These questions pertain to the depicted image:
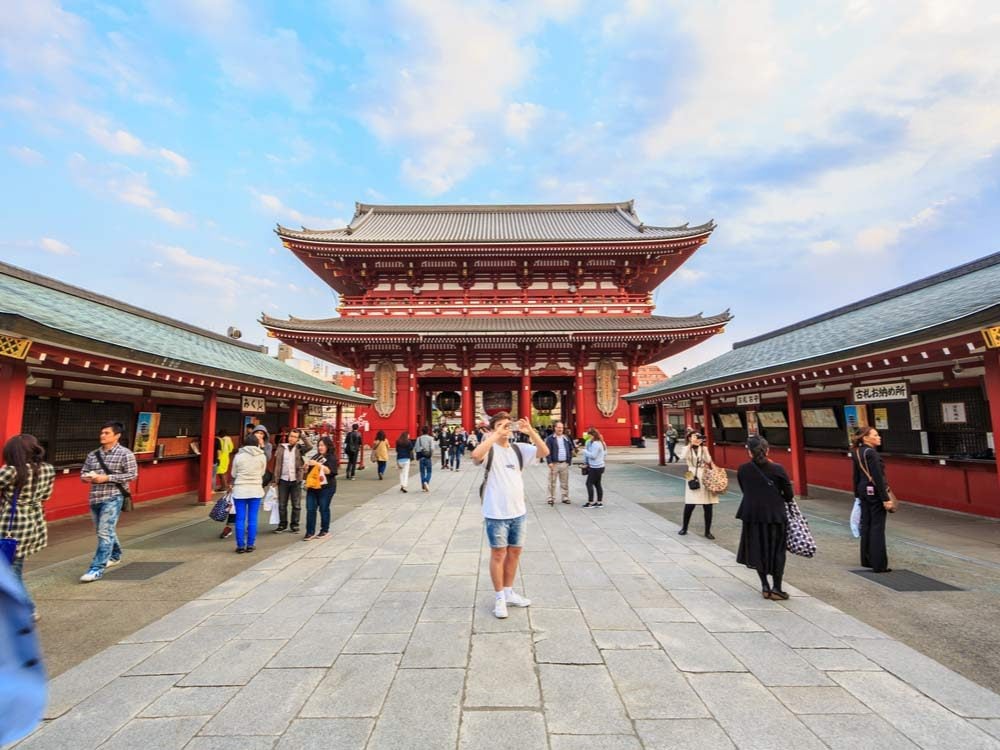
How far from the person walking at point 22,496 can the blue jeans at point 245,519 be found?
2.07 metres

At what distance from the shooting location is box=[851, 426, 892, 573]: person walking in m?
4.86

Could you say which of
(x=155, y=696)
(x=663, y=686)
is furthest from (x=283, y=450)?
(x=663, y=686)

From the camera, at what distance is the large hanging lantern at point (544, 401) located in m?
24.6

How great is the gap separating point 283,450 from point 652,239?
19418 millimetres

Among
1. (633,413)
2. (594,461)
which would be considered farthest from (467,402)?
(594,461)

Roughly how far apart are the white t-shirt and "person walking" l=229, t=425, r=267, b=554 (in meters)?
3.61

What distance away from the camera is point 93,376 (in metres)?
7.99

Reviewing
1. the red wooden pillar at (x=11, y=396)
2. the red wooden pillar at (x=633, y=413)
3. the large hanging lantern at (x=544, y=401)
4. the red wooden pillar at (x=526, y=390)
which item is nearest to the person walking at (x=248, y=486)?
the red wooden pillar at (x=11, y=396)

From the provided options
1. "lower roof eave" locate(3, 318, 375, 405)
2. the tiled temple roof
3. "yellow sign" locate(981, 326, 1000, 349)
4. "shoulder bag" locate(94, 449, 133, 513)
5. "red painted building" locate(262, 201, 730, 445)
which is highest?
the tiled temple roof

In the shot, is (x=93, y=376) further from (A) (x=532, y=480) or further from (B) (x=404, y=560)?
(A) (x=532, y=480)

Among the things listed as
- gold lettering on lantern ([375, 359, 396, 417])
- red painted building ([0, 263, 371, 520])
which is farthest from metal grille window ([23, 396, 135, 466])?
gold lettering on lantern ([375, 359, 396, 417])

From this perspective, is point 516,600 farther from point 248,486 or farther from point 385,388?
point 385,388

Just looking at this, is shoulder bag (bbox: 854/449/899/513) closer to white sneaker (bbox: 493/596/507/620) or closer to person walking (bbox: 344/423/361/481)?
white sneaker (bbox: 493/596/507/620)

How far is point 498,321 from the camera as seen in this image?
69.8 ft
